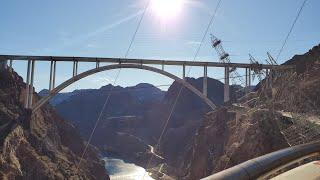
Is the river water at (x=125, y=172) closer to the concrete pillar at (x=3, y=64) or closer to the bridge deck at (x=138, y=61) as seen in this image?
the concrete pillar at (x=3, y=64)

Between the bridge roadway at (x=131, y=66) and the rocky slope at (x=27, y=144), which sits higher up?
the bridge roadway at (x=131, y=66)

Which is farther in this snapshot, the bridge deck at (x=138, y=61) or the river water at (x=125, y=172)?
the river water at (x=125, y=172)

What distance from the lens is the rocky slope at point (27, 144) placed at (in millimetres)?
60062

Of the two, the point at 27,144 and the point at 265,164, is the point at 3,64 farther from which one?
the point at 265,164

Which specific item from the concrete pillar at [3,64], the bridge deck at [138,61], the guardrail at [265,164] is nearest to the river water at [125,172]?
the concrete pillar at [3,64]

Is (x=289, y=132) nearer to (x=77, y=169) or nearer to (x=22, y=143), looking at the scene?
(x=22, y=143)

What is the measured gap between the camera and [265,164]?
771 cm

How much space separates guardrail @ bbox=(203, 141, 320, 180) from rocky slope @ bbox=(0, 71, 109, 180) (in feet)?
162

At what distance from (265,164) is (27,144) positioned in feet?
208

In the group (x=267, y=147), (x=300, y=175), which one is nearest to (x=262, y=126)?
(x=267, y=147)

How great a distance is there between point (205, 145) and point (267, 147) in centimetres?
4132

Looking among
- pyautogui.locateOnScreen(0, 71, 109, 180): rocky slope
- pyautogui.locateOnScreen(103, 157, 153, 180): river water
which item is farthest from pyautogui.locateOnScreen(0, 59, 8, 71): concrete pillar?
pyautogui.locateOnScreen(103, 157, 153, 180): river water

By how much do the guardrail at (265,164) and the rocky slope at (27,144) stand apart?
1942 inches

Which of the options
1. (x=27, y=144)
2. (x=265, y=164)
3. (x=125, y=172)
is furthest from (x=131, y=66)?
(x=125, y=172)
